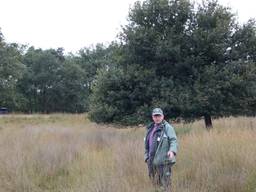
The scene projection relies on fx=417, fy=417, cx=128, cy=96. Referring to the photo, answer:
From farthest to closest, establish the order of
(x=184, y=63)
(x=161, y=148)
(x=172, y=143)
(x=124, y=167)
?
(x=184, y=63) → (x=124, y=167) → (x=161, y=148) → (x=172, y=143)

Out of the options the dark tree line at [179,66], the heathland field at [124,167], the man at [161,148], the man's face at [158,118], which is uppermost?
the dark tree line at [179,66]

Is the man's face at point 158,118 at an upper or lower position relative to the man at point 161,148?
upper

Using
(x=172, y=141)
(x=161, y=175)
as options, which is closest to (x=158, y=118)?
(x=172, y=141)

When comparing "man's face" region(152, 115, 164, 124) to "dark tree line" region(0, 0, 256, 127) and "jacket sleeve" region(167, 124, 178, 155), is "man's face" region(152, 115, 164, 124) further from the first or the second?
"dark tree line" region(0, 0, 256, 127)

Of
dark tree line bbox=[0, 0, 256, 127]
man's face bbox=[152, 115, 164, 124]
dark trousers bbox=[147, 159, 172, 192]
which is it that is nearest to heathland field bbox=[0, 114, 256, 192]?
dark trousers bbox=[147, 159, 172, 192]

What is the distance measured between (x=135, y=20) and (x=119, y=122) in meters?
3.92

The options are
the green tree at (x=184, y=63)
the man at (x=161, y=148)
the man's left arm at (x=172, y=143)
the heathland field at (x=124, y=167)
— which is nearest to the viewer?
the man's left arm at (x=172, y=143)

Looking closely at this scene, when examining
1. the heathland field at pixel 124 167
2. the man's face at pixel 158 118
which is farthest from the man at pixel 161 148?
the heathland field at pixel 124 167

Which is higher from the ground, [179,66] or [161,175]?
[179,66]

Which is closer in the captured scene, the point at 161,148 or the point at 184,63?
the point at 161,148

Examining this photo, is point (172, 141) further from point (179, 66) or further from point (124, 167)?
point (179, 66)

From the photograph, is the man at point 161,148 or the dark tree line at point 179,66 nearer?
the man at point 161,148

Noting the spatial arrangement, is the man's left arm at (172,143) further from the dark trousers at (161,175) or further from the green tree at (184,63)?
the green tree at (184,63)

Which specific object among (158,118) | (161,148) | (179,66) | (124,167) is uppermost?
(179,66)
